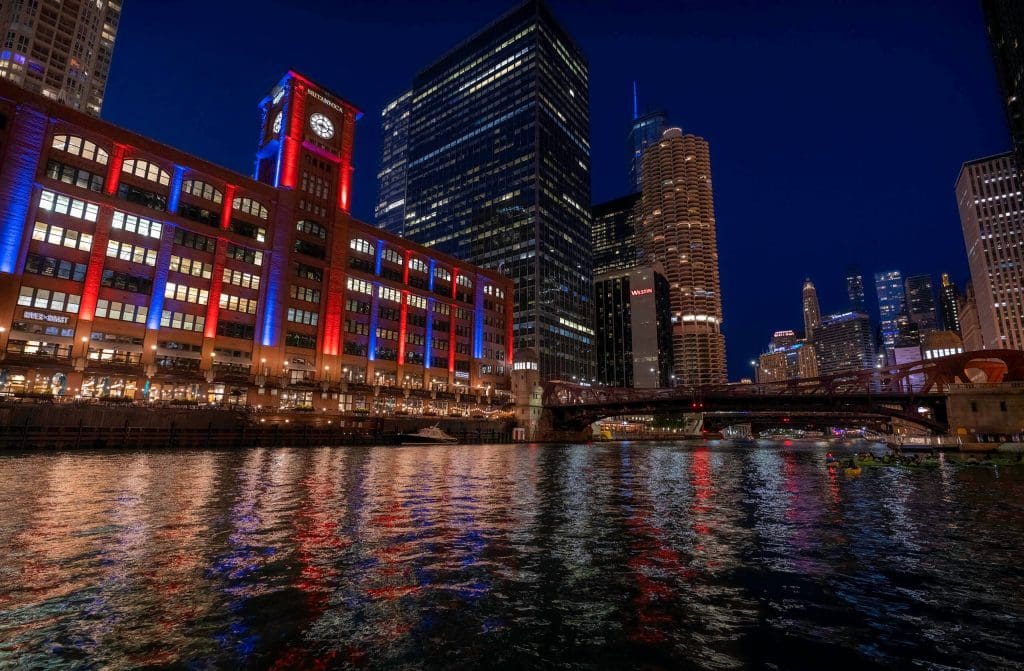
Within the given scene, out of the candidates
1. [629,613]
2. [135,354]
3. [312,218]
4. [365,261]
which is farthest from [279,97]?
→ [629,613]

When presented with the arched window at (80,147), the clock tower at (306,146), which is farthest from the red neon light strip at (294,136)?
the arched window at (80,147)

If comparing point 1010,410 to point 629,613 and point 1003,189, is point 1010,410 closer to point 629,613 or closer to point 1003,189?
point 629,613

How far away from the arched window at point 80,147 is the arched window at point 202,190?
10086mm

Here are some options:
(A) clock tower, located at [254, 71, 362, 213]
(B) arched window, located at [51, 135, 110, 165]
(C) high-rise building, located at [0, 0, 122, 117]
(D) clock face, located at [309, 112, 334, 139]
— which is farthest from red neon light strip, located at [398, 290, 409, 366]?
(C) high-rise building, located at [0, 0, 122, 117]

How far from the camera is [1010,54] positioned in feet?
365

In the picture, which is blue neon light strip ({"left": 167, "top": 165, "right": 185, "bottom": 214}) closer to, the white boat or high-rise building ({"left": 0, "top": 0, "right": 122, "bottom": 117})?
the white boat

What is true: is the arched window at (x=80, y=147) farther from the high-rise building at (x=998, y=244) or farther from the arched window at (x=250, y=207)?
the high-rise building at (x=998, y=244)

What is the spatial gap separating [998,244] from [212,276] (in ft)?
755

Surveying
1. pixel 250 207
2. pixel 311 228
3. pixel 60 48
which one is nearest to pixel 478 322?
pixel 311 228

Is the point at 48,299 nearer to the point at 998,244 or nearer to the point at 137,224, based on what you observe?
the point at 137,224

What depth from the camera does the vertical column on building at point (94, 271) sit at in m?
63.8

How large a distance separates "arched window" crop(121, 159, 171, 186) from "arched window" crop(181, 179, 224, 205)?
8.22 ft

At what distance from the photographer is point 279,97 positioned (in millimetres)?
97062

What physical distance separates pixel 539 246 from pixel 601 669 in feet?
579
